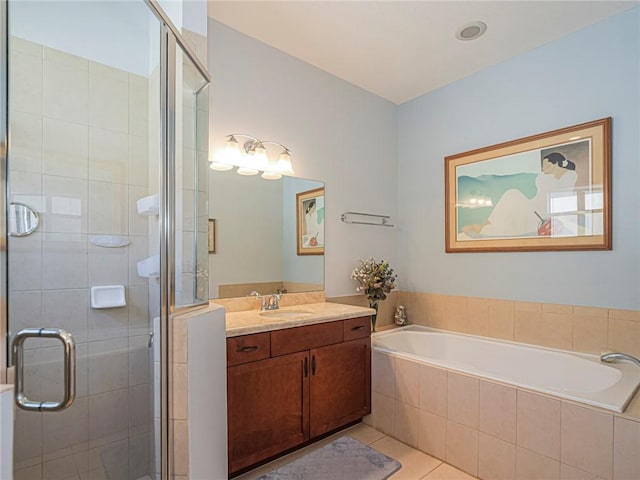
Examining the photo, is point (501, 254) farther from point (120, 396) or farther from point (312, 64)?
point (120, 396)

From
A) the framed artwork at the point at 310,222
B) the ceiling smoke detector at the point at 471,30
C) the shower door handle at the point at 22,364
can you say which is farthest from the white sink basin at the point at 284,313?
the ceiling smoke detector at the point at 471,30

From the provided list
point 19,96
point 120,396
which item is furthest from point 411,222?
point 19,96

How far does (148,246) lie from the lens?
64.4 inches

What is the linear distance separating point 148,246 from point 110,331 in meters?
0.46

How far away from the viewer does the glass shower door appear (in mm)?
1431

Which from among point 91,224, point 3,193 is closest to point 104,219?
point 91,224

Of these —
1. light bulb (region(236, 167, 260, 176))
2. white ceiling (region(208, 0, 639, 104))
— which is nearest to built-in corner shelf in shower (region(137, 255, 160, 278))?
light bulb (region(236, 167, 260, 176))

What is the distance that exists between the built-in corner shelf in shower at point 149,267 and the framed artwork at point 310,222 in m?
1.24

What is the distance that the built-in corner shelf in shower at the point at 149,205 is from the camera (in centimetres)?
157

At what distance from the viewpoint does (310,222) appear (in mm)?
2756

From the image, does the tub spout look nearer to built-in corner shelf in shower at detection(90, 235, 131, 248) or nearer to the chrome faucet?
the chrome faucet

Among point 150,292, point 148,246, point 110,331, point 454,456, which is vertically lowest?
point 454,456

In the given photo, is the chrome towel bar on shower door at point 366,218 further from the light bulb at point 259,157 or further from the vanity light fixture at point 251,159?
the light bulb at point 259,157

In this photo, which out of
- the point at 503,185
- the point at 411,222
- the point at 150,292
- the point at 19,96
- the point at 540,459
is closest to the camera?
the point at 19,96
